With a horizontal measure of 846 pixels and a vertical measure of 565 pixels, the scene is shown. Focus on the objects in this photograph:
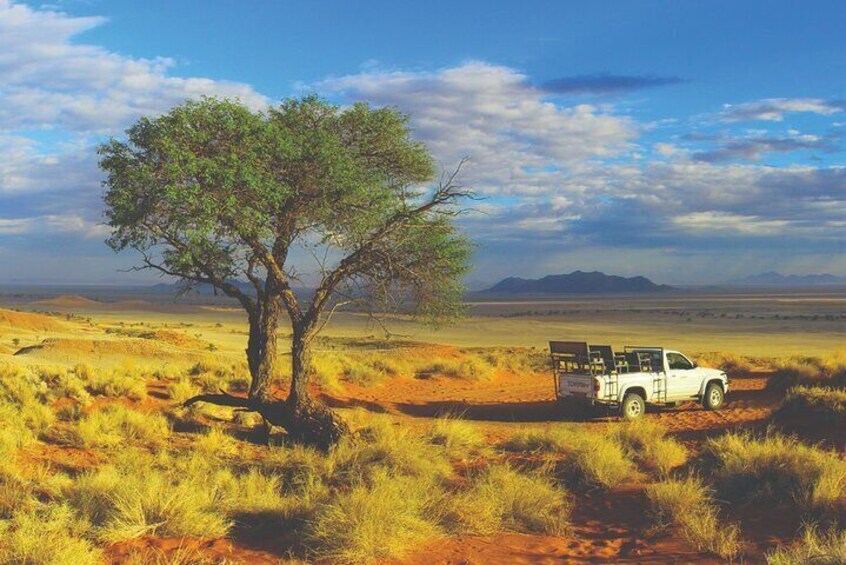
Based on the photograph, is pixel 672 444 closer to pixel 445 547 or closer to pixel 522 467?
pixel 522 467

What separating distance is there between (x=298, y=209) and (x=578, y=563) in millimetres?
10279

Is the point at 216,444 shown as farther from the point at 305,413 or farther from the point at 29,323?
the point at 29,323

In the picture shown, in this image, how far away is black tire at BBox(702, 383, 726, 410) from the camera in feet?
69.3

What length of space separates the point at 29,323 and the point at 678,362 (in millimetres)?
47550

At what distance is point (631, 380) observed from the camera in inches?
766

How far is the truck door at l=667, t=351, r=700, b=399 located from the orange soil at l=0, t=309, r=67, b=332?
45172 millimetres

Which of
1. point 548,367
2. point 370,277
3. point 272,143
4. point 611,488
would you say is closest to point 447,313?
point 370,277

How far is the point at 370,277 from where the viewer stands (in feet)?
53.3

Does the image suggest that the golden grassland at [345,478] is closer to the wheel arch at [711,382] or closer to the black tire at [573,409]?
the black tire at [573,409]

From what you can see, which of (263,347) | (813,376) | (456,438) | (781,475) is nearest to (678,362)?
(813,376)

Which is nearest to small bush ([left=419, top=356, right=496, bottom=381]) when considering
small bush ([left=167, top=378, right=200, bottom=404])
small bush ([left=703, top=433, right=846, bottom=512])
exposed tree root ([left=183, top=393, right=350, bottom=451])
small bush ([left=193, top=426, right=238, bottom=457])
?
small bush ([left=167, top=378, right=200, bottom=404])

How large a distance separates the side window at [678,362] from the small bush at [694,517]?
11.6 meters

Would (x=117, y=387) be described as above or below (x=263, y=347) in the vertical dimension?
below

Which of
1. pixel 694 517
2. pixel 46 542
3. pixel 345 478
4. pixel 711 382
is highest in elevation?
pixel 46 542
